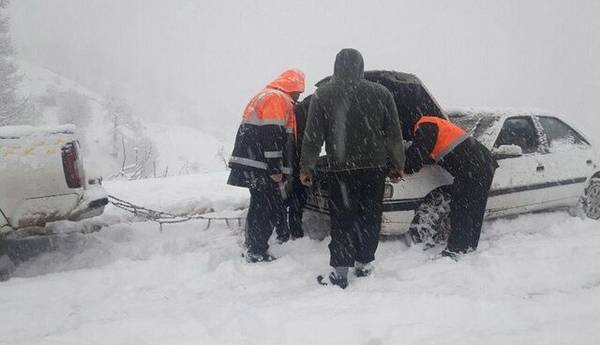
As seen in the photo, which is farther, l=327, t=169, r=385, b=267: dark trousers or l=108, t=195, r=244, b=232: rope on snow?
l=108, t=195, r=244, b=232: rope on snow

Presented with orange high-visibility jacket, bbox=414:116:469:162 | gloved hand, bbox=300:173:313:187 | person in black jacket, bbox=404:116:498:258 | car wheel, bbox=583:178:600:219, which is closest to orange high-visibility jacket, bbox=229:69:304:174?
gloved hand, bbox=300:173:313:187

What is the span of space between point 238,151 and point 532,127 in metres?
3.64

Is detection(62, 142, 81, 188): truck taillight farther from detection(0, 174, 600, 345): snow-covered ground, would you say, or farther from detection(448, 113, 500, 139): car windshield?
detection(448, 113, 500, 139): car windshield

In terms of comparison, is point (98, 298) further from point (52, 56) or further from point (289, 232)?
point (52, 56)

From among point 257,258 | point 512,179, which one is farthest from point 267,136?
point 512,179

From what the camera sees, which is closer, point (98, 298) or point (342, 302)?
point (342, 302)

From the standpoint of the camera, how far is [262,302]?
3.28 m

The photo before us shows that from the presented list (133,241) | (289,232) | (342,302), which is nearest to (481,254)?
(342,302)

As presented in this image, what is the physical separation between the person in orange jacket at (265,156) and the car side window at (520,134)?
2.58 meters

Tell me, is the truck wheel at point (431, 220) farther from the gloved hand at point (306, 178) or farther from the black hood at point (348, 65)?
the black hood at point (348, 65)

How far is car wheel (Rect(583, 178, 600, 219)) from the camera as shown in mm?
5529

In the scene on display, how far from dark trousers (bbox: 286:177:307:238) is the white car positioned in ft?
0.37

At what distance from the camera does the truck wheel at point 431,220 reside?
4.38 m

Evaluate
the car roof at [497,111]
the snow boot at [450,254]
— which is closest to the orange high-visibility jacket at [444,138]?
the snow boot at [450,254]
